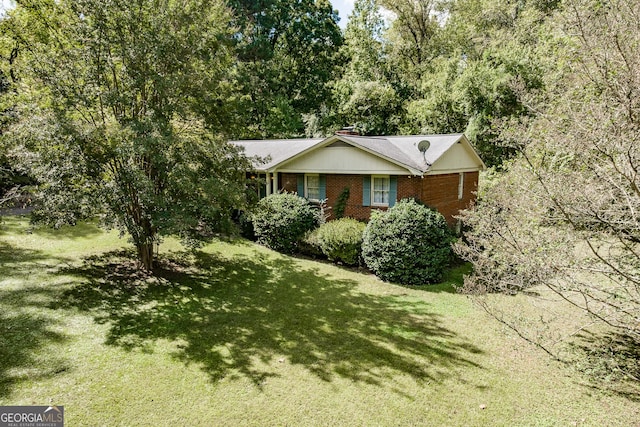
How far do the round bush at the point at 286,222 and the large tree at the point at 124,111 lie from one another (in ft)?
14.8

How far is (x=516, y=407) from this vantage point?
6.08 metres

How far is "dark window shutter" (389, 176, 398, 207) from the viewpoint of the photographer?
50.1 feet

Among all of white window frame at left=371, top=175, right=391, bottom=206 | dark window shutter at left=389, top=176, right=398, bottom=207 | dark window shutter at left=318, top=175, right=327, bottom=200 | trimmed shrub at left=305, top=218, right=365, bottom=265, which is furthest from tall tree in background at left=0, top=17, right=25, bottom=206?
dark window shutter at left=389, top=176, right=398, bottom=207

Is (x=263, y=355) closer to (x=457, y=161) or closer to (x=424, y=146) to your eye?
(x=424, y=146)

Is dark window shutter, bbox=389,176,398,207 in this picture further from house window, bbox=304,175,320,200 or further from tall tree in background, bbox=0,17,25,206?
tall tree in background, bbox=0,17,25,206

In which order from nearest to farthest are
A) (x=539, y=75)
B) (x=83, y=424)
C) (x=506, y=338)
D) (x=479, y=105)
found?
(x=83, y=424), (x=506, y=338), (x=539, y=75), (x=479, y=105)

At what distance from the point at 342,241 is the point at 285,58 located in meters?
25.0

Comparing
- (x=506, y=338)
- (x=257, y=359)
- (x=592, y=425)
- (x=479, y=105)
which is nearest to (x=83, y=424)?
(x=257, y=359)

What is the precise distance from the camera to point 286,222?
1495cm

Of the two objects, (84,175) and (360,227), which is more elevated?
(84,175)

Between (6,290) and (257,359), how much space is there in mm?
7221

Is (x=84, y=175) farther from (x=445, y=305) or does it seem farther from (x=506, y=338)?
(x=506, y=338)

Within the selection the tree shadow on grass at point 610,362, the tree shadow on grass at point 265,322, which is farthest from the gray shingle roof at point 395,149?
the tree shadow on grass at point 610,362

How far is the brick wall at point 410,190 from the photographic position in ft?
49.1
